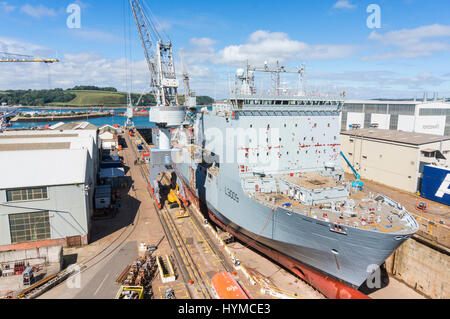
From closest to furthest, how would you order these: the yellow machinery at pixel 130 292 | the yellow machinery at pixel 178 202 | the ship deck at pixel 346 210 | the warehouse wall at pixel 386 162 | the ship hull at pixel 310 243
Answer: the ship hull at pixel 310 243
the yellow machinery at pixel 130 292
the ship deck at pixel 346 210
the yellow machinery at pixel 178 202
the warehouse wall at pixel 386 162

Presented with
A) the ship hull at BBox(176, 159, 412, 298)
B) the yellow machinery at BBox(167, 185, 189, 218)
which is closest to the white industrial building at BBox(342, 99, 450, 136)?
the yellow machinery at BBox(167, 185, 189, 218)

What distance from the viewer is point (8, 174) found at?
1875 centimetres

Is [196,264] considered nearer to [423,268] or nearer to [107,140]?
[423,268]

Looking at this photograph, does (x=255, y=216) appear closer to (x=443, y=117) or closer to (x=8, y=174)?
(x=8, y=174)

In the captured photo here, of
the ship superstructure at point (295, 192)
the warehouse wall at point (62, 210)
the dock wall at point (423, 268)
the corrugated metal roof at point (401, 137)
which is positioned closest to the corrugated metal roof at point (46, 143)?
the warehouse wall at point (62, 210)

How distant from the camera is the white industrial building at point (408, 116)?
4175 centimetres

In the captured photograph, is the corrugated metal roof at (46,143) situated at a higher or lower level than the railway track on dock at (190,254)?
higher

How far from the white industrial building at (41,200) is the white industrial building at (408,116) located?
44.0 meters

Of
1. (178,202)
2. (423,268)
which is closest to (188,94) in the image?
(178,202)

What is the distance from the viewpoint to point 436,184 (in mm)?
26531

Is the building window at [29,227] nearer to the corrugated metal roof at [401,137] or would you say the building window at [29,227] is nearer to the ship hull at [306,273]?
the ship hull at [306,273]

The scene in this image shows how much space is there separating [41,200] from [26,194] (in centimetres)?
97
